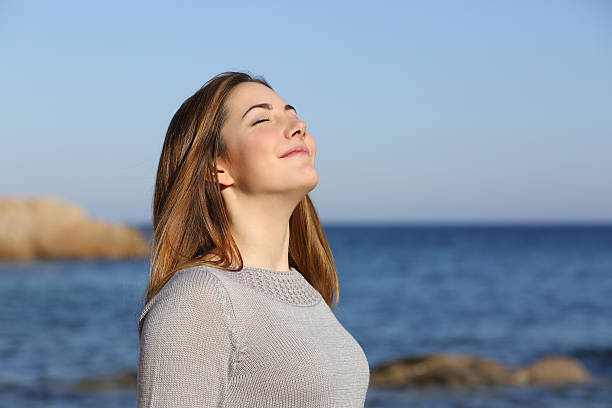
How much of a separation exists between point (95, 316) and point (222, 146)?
1541 centimetres

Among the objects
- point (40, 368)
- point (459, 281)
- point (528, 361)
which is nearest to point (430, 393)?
point (528, 361)

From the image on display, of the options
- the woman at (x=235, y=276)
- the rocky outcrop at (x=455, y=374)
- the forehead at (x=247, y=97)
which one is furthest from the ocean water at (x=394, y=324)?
the forehead at (x=247, y=97)

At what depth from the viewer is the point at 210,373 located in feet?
5.82

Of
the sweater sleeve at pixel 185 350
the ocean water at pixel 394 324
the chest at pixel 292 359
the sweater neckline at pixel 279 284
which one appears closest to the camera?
the sweater sleeve at pixel 185 350

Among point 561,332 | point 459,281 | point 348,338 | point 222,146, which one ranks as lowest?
point 459,281

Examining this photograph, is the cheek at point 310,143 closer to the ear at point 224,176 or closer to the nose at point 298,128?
the nose at point 298,128

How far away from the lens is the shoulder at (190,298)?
5.86 feet

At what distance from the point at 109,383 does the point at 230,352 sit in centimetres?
880

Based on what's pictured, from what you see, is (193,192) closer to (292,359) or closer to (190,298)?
(190,298)

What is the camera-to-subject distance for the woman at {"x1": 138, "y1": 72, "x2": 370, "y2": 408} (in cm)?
177

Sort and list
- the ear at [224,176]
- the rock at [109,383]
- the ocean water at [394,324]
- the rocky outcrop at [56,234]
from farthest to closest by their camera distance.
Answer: the rocky outcrop at [56,234], the rock at [109,383], the ocean water at [394,324], the ear at [224,176]

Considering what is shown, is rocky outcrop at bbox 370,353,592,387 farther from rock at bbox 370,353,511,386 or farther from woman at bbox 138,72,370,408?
woman at bbox 138,72,370,408

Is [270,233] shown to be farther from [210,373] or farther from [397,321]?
[397,321]

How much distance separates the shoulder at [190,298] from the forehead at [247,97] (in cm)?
58
